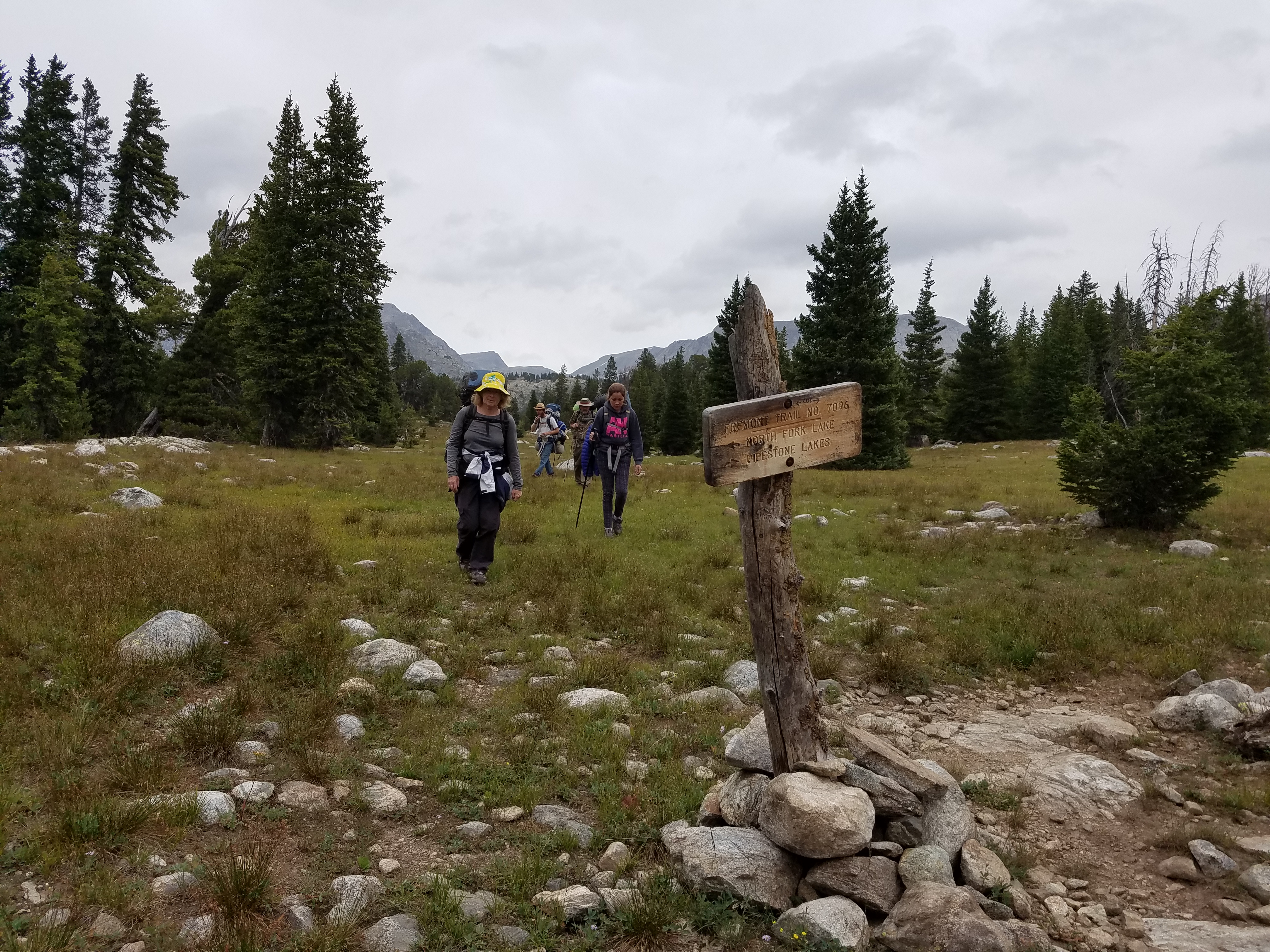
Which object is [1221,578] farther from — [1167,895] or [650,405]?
[650,405]

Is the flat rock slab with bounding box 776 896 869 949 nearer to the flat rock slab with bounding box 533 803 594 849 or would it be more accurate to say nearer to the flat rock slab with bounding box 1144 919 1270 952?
the flat rock slab with bounding box 533 803 594 849

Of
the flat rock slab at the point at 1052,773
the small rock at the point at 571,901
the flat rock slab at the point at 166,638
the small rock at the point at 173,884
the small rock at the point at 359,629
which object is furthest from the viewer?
the small rock at the point at 359,629

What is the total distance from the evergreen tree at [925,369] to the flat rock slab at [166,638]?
4563 cm

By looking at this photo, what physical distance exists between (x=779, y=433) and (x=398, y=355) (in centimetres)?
12008

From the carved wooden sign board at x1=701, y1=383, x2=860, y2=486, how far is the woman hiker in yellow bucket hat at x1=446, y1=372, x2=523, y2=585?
5.18 m

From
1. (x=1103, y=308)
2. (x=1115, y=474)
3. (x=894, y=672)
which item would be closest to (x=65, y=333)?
(x=894, y=672)

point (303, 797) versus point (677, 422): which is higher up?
point (677, 422)

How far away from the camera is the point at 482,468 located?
8102 mm

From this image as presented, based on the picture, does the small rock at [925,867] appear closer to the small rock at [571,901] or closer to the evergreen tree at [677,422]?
the small rock at [571,901]

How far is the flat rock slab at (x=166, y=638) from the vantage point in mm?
4758

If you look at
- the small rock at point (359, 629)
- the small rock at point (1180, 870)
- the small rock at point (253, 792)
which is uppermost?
the small rock at point (359, 629)

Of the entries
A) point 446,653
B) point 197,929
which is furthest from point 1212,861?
point 446,653

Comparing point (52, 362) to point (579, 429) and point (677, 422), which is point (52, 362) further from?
point (677, 422)

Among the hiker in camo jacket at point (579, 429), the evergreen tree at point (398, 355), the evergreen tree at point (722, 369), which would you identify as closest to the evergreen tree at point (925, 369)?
the evergreen tree at point (722, 369)
